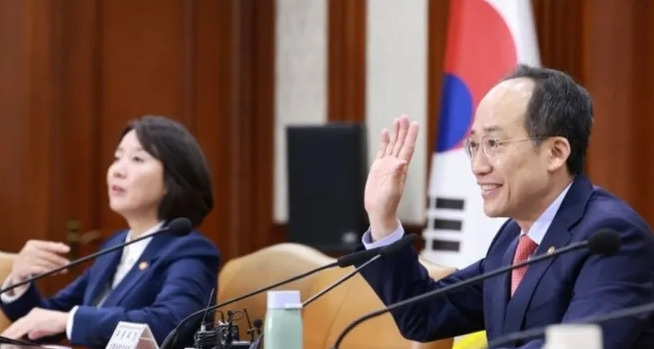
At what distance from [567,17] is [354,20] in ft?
3.64

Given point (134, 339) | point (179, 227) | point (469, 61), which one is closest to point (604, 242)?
point (134, 339)

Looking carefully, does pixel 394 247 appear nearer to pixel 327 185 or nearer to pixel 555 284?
pixel 555 284

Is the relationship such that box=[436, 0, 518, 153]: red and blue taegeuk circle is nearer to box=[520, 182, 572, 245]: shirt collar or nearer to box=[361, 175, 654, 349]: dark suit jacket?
box=[361, 175, 654, 349]: dark suit jacket

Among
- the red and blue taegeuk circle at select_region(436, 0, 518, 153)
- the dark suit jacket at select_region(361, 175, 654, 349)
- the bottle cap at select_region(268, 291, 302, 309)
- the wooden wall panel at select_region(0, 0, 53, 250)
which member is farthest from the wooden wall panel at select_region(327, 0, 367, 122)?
the bottle cap at select_region(268, 291, 302, 309)

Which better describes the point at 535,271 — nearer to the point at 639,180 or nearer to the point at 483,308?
the point at 483,308

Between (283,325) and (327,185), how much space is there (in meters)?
3.06

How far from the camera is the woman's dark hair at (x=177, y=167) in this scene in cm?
365

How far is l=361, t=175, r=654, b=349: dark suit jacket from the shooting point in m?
2.29

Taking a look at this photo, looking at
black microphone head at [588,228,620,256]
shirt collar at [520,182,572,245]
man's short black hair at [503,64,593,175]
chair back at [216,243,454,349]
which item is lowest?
chair back at [216,243,454,349]

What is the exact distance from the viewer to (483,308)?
276cm

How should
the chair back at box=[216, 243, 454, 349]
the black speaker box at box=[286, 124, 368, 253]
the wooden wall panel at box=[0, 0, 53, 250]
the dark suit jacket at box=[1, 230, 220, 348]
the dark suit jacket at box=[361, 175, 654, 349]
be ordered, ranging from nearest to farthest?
the dark suit jacket at box=[361, 175, 654, 349] < the chair back at box=[216, 243, 454, 349] < the dark suit jacket at box=[1, 230, 220, 348] < the wooden wall panel at box=[0, 0, 53, 250] < the black speaker box at box=[286, 124, 368, 253]

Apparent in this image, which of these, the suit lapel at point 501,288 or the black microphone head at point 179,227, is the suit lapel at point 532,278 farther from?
the black microphone head at point 179,227

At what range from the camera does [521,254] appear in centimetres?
260

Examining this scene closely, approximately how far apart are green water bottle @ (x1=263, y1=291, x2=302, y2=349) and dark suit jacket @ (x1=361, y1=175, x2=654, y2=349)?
14.7 inches
